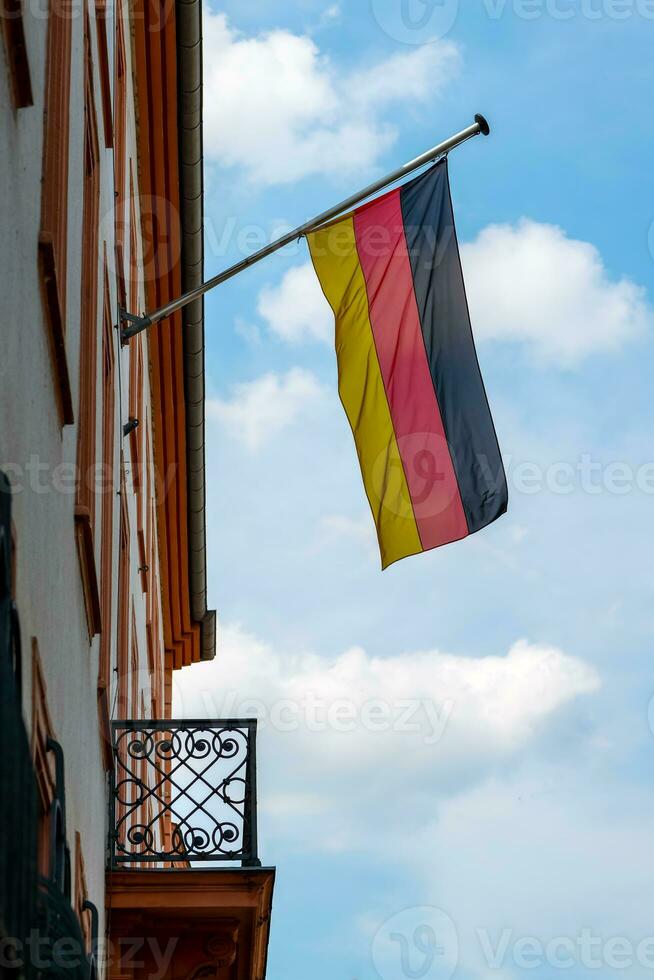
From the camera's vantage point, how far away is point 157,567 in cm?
2294

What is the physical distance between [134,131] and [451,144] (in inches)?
158

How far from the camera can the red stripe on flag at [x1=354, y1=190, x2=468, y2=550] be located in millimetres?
11680

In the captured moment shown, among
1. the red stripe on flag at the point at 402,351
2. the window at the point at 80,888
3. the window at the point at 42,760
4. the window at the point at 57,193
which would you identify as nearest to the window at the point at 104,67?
the red stripe on flag at the point at 402,351

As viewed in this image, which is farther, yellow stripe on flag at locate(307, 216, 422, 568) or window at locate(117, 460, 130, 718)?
window at locate(117, 460, 130, 718)

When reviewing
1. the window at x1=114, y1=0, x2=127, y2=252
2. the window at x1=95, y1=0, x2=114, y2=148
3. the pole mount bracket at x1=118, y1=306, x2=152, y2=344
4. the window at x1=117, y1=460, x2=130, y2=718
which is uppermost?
the window at x1=114, y1=0, x2=127, y2=252

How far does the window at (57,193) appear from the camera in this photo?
683 centimetres

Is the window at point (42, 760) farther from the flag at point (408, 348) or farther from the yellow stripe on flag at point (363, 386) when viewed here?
the flag at point (408, 348)

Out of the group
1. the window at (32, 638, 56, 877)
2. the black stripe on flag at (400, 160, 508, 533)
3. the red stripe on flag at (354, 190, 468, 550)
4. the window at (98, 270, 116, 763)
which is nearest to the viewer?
the window at (32, 638, 56, 877)

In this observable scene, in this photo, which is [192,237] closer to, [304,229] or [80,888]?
[304,229]

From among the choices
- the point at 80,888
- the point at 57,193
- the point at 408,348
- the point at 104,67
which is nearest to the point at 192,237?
the point at 408,348

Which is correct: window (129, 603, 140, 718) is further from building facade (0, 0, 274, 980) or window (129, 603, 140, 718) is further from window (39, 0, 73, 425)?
window (39, 0, 73, 425)

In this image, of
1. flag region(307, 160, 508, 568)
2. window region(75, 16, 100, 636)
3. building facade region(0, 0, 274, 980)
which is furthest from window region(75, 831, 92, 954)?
flag region(307, 160, 508, 568)

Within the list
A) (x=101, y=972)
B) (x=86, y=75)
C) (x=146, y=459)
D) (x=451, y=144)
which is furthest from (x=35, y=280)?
(x=146, y=459)

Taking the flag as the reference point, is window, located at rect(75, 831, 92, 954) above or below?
below
